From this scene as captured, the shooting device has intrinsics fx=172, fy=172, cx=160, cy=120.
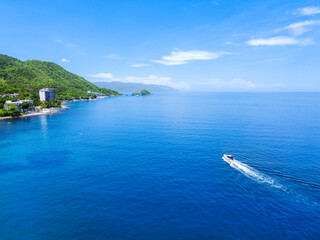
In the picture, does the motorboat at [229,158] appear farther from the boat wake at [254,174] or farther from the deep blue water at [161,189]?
the deep blue water at [161,189]

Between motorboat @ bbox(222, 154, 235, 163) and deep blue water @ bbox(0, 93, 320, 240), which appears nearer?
deep blue water @ bbox(0, 93, 320, 240)

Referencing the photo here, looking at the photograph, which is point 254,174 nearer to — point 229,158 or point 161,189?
point 229,158

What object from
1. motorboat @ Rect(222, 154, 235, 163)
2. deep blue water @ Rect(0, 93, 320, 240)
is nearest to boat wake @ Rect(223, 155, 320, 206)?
motorboat @ Rect(222, 154, 235, 163)

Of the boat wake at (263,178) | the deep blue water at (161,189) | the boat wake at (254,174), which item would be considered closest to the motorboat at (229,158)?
the boat wake at (263,178)

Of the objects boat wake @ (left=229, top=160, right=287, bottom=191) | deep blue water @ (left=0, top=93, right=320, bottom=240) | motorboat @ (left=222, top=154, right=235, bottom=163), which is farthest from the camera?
motorboat @ (left=222, top=154, right=235, bottom=163)

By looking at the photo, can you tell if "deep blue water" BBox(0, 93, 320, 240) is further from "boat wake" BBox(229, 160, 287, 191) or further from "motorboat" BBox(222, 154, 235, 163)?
"motorboat" BBox(222, 154, 235, 163)

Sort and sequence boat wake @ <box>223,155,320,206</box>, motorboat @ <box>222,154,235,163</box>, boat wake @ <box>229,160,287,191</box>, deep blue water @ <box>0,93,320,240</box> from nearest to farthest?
1. deep blue water @ <box>0,93,320,240</box>
2. boat wake @ <box>223,155,320,206</box>
3. boat wake @ <box>229,160,287,191</box>
4. motorboat @ <box>222,154,235,163</box>

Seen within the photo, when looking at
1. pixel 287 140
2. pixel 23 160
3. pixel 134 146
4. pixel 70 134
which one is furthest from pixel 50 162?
pixel 287 140
